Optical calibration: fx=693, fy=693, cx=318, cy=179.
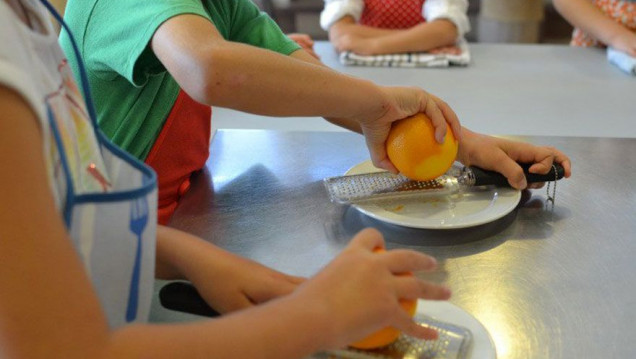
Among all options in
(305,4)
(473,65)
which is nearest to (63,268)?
(473,65)

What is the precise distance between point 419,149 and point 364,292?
0.34 meters

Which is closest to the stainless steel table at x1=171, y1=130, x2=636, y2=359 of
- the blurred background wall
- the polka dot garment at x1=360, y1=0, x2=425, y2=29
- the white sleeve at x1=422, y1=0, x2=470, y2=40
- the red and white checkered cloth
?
the red and white checkered cloth

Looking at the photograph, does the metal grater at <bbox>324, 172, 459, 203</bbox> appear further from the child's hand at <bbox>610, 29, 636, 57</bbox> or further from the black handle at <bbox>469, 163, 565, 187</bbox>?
the child's hand at <bbox>610, 29, 636, 57</bbox>

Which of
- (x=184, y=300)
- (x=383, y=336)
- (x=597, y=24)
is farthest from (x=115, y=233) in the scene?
(x=597, y=24)

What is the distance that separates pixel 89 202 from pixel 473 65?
1.18 metres

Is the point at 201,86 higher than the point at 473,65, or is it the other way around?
the point at 201,86

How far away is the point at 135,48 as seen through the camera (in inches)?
29.3

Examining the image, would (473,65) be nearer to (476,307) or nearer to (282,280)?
(476,307)

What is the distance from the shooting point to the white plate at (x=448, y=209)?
0.76m

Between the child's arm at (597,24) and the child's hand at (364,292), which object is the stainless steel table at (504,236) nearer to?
the child's hand at (364,292)

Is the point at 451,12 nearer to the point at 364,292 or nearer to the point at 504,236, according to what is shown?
the point at 504,236

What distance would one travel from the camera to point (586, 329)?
609 mm

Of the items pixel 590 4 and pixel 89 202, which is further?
pixel 590 4

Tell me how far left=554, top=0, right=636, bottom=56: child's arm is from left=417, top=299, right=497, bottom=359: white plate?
42.6 inches
